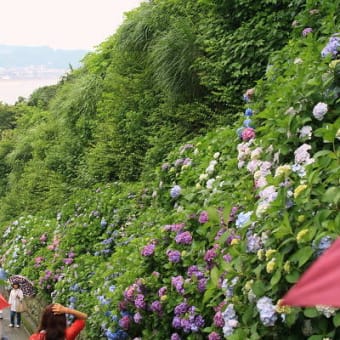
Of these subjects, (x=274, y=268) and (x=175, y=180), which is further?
(x=175, y=180)

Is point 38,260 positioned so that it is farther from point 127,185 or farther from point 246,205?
point 246,205

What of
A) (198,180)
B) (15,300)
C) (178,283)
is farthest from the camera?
(15,300)

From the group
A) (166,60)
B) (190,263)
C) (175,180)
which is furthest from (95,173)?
(190,263)

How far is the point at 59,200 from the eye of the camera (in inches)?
454

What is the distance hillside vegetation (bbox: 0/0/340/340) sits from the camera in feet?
8.61

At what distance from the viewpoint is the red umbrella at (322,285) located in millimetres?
1026

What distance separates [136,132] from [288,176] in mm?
6312

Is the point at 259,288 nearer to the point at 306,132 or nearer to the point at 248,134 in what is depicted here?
the point at 306,132

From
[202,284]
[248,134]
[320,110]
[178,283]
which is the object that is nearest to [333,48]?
[320,110]

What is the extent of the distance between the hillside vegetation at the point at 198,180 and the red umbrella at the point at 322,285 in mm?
1132

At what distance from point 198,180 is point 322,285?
381 centimetres

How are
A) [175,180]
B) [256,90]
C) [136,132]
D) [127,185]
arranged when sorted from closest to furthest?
[256,90]
[175,180]
[127,185]
[136,132]

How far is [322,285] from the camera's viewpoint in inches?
41.1

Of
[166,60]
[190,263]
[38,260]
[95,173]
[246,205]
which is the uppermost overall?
[166,60]
